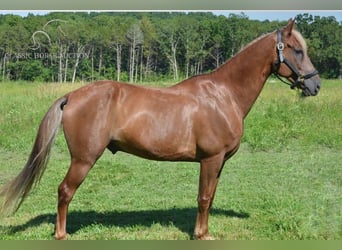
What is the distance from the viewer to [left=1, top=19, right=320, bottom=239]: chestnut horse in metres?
3.96

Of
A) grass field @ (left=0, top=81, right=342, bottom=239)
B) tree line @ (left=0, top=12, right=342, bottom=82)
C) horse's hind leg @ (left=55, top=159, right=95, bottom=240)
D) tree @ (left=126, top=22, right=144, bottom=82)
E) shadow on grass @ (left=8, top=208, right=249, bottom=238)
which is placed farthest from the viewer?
tree @ (left=126, top=22, right=144, bottom=82)

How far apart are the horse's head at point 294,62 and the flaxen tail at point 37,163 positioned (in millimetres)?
2222

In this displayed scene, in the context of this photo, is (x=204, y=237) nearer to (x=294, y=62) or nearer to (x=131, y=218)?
(x=131, y=218)

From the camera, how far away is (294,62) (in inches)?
162

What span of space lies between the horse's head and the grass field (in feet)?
4.90

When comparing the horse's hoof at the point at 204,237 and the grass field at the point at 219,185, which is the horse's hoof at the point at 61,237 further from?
the horse's hoof at the point at 204,237

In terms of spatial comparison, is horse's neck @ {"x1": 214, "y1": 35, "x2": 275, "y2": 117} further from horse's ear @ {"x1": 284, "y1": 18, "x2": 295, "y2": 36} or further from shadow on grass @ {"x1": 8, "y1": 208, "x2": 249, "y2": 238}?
shadow on grass @ {"x1": 8, "y1": 208, "x2": 249, "y2": 238}

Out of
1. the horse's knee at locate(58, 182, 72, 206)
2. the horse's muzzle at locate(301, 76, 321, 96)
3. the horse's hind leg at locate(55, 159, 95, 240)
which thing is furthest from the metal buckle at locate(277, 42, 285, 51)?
the horse's knee at locate(58, 182, 72, 206)

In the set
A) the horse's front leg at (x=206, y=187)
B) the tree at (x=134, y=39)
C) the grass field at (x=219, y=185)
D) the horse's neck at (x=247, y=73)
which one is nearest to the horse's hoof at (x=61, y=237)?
the grass field at (x=219, y=185)

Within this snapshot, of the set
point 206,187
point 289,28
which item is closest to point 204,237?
point 206,187

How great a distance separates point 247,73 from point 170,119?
94cm

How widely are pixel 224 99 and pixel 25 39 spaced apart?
6.73m

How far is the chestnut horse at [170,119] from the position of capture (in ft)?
13.0

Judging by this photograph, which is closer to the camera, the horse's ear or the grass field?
the horse's ear
